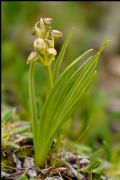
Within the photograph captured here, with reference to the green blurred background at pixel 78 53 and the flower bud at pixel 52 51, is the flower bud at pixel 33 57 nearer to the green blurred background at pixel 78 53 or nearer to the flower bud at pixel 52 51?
the flower bud at pixel 52 51

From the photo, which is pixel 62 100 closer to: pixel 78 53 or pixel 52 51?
pixel 52 51

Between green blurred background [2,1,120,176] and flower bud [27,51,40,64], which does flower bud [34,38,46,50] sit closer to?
flower bud [27,51,40,64]

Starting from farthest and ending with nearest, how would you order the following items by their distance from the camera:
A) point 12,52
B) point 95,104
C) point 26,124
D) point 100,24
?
point 100,24 < point 12,52 < point 95,104 < point 26,124

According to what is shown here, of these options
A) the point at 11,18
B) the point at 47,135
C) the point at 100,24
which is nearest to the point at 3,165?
the point at 47,135

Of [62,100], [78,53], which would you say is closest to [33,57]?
[62,100]

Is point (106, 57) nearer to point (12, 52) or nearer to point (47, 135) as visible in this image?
point (12, 52)

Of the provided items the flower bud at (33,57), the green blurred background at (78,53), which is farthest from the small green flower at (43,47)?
the green blurred background at (78,53)

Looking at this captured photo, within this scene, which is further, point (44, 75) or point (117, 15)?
point (117, 15)
